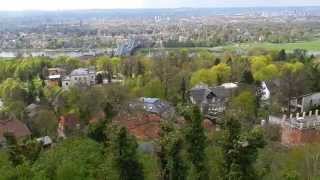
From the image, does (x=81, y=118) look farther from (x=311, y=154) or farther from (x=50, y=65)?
(x=50, y=65)

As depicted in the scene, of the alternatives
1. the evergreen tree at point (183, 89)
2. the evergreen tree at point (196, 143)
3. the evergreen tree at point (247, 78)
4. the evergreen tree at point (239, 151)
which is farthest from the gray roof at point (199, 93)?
the evergreen tree at point (239, 151)

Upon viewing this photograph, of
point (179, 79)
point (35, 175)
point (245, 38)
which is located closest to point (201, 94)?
point (179, 79)

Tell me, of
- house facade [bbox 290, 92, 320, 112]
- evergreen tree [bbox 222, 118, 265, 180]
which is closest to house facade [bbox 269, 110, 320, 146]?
house facade [bbox 290, 92, 320, 112]

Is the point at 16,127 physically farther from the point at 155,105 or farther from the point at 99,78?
the point at 99,78

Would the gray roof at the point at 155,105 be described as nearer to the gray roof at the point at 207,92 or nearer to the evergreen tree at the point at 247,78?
the gray roof at the point at 207,92

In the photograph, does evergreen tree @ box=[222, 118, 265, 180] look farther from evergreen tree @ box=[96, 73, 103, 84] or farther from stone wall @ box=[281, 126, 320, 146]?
evergreen tree @ box=[96, 73, 103, 84]

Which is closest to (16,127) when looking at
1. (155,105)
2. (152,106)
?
(152,106)
